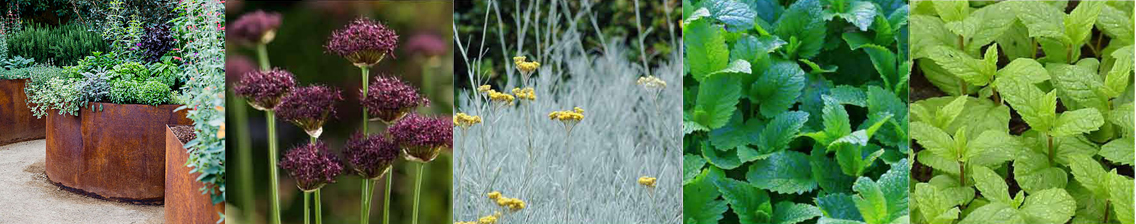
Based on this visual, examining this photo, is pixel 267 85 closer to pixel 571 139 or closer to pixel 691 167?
pixel 571 139

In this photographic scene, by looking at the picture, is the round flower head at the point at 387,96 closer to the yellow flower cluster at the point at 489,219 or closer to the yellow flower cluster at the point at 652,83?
the yellow flower cluster at the point at 489,219

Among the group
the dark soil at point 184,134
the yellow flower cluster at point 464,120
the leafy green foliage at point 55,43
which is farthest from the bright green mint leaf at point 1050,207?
the leafy green foliage at point 55,43

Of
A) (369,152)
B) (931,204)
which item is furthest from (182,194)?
(931,204)

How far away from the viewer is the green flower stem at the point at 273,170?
5.67ft

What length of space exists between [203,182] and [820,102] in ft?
5.47

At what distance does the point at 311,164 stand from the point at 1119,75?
210cm

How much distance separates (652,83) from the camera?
1.85 meters

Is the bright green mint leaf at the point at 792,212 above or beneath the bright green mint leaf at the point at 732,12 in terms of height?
beneath

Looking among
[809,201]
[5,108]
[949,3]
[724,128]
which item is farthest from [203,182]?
[5,108]

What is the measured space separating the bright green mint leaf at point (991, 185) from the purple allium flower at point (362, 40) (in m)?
1.58

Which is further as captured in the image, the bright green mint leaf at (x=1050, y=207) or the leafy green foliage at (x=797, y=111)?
the bright green mint leaf at (x=1050, y=207)

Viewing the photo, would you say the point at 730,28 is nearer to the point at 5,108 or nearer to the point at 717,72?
the point at 717,72

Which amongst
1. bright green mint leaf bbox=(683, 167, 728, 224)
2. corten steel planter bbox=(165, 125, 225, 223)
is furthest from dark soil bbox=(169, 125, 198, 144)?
bright green mint leaf bbox=(683, 167, 728, 224)

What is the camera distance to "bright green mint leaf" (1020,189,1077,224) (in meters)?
1.95
